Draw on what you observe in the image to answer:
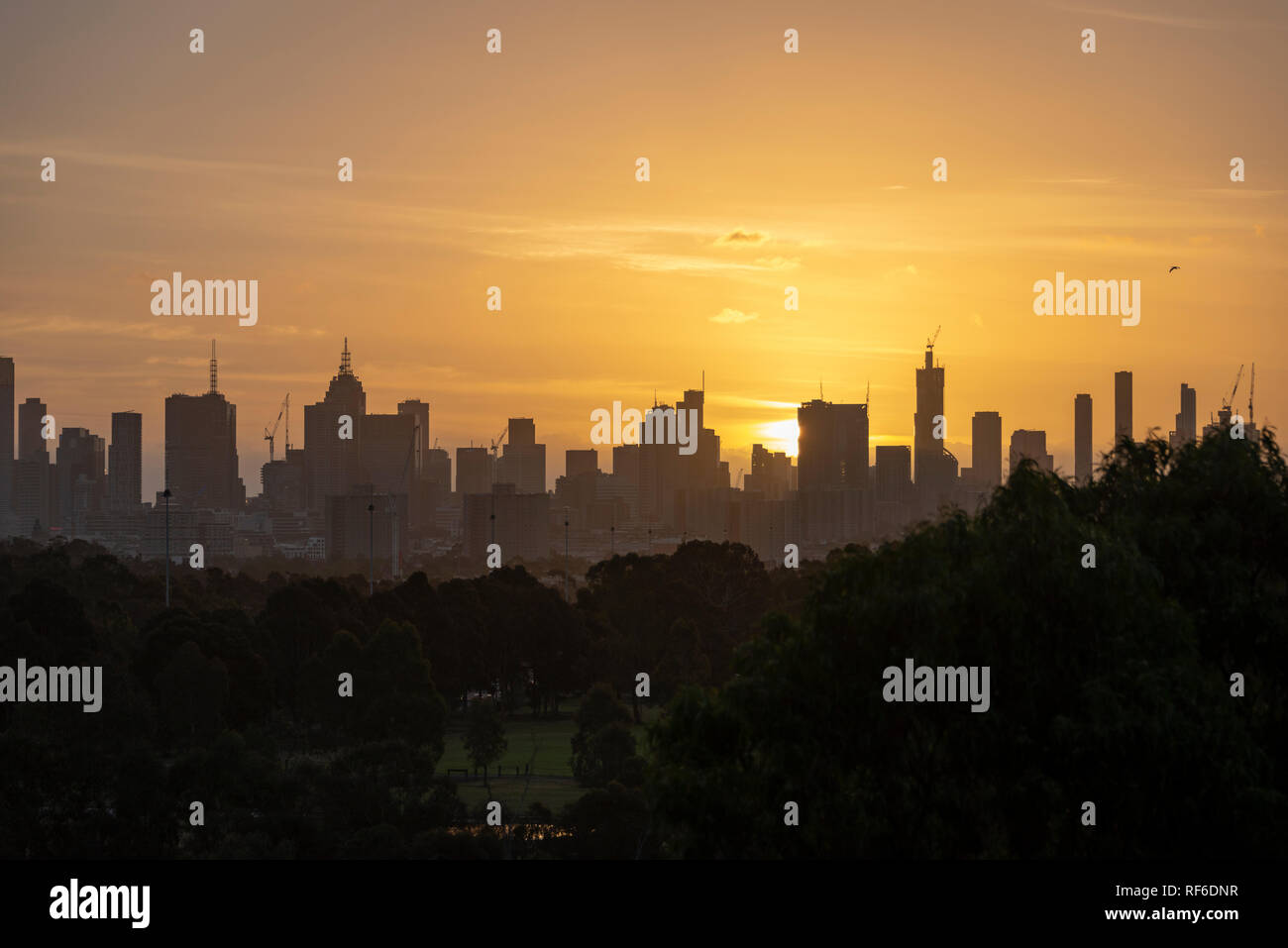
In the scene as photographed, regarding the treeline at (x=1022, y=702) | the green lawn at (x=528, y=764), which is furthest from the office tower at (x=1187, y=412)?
the treeline at (x=1022, y=702)

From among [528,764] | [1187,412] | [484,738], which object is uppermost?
[1187,412]

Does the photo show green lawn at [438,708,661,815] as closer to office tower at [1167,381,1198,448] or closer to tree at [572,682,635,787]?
tree at [572,682,635,787]

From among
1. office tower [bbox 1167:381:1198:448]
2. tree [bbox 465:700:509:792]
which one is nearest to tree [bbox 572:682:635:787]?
tree [bbox 465:700:509:792]

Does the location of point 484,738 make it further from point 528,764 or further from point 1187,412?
point 1187,412

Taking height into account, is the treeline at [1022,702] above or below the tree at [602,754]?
above

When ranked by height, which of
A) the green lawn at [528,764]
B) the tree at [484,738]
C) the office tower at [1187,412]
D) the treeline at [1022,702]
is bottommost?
the green lawn at [528,764]

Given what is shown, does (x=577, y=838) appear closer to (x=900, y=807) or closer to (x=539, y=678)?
(x=900, y=807)

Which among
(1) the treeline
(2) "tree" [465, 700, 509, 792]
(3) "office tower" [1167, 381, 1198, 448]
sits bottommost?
(2) "tree" [465, 700, 509, 792]

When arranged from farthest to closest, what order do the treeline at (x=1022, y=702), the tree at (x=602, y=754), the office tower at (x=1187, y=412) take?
the office tower at (x=1187, y=412), the tree at (x=602, y=754), the treeline at (x=1022, y=702)

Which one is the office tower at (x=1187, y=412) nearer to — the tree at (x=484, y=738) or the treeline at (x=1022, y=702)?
the tree at (x=484, y=738)

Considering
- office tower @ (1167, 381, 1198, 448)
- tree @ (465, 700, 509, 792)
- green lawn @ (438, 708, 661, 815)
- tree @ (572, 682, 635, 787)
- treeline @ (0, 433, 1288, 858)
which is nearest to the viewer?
treeline @ (0, 433, 1288, 858)

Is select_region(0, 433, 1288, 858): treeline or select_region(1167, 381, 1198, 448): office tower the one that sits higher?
select_region(1167, 381, 1198, 448): office tower

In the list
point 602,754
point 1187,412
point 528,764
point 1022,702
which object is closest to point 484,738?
point 528,764
